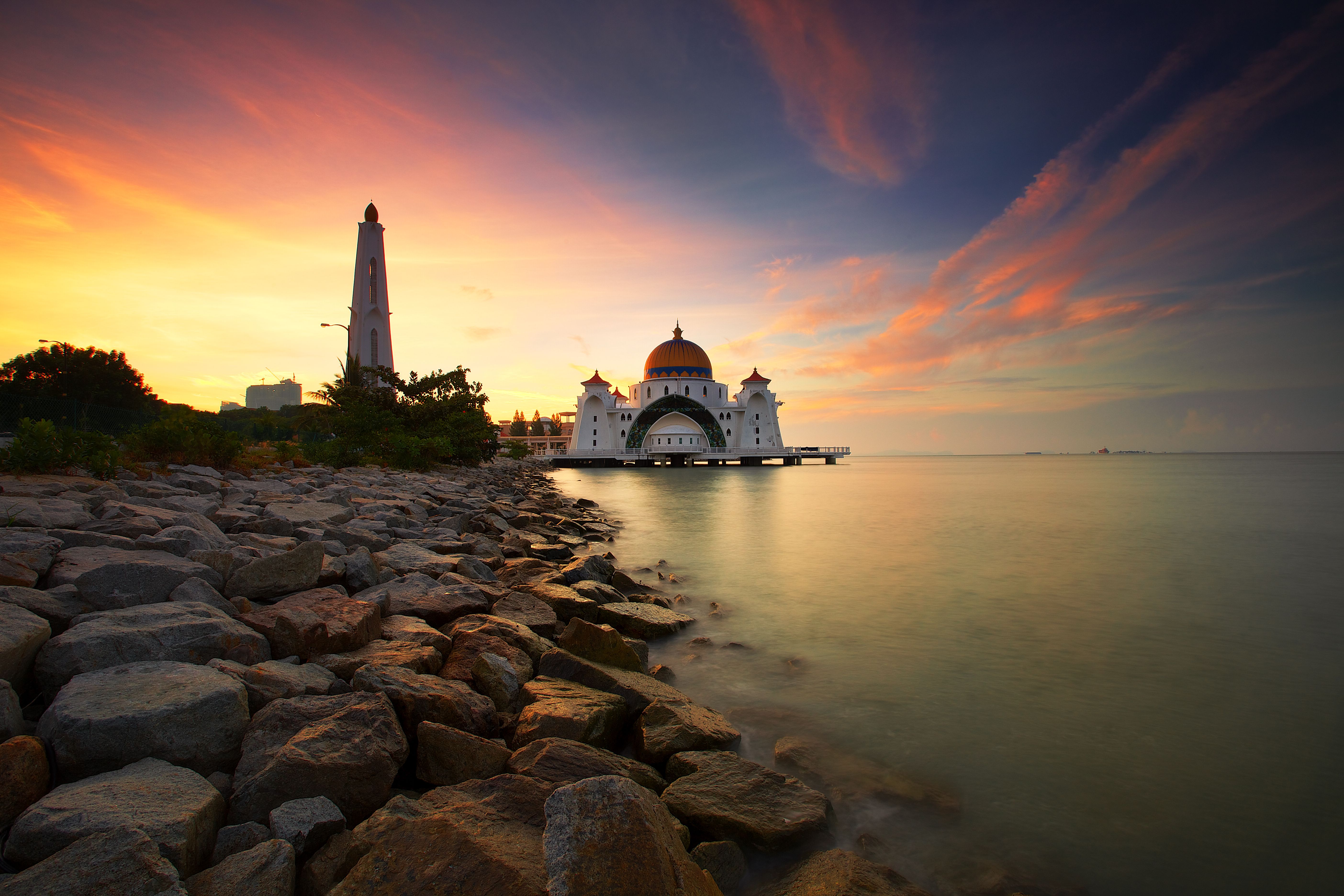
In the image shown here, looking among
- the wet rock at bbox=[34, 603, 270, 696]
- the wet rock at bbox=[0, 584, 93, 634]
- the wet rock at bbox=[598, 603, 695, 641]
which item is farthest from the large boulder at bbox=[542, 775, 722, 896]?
the wet rock at bbox=[598, 603, 695, 641]

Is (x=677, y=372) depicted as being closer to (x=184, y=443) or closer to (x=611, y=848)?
(x=184, y=443)

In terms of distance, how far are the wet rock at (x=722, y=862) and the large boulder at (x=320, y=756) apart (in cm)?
133

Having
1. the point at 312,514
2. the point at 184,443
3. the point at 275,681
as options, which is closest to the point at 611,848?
the point at 275,681

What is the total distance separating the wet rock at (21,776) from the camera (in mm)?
2049

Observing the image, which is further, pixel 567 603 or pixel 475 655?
pixel 567 603

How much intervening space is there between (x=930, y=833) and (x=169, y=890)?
319 centimetres

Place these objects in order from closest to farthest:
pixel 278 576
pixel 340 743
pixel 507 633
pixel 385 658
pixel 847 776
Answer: pixel 340 743 < pixel 385 658 < pixel 847 776 < pixel 278 576 < pixel 507 633

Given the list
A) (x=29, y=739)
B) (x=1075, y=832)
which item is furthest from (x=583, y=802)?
(x=1075, y=832)

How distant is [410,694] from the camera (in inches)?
120

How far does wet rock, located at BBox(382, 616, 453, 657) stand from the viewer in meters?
3.99

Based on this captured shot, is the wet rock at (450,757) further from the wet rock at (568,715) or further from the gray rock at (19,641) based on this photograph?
the gray rock at (19,641)

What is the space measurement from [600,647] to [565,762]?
5.90 feet

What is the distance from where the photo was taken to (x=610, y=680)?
411 cm

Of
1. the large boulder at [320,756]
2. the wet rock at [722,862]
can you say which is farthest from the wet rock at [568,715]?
the wet rock at [722,862]
